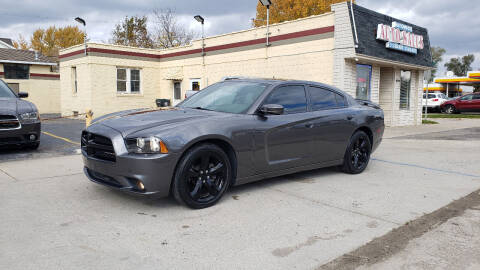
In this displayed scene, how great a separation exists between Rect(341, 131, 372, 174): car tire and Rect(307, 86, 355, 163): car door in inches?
6.3

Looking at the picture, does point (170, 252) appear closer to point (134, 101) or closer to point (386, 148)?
point (386, 148)

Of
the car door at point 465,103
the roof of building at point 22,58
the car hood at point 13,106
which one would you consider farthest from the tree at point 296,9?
the car hood at point 13,106

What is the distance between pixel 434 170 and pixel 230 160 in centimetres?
432

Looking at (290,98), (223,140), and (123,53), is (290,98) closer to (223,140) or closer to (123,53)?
(223,140)

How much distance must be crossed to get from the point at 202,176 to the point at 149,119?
3.01ft

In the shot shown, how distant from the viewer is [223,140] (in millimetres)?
4547

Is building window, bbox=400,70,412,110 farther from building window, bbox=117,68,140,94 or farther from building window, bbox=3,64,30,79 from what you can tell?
building window, bbox=3,64,30,79

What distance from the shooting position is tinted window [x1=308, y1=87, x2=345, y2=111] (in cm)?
587

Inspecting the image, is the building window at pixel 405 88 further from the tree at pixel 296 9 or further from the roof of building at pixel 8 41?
the roof of building at pixel 8 41

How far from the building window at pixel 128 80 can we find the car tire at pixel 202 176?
17.2 m

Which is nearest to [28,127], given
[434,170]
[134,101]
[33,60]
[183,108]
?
[183,108]

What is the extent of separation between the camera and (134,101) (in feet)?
68.6

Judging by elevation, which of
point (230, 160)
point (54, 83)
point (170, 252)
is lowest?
point (170, 252)

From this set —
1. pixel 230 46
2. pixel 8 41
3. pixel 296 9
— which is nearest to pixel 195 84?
pixel 230 46
